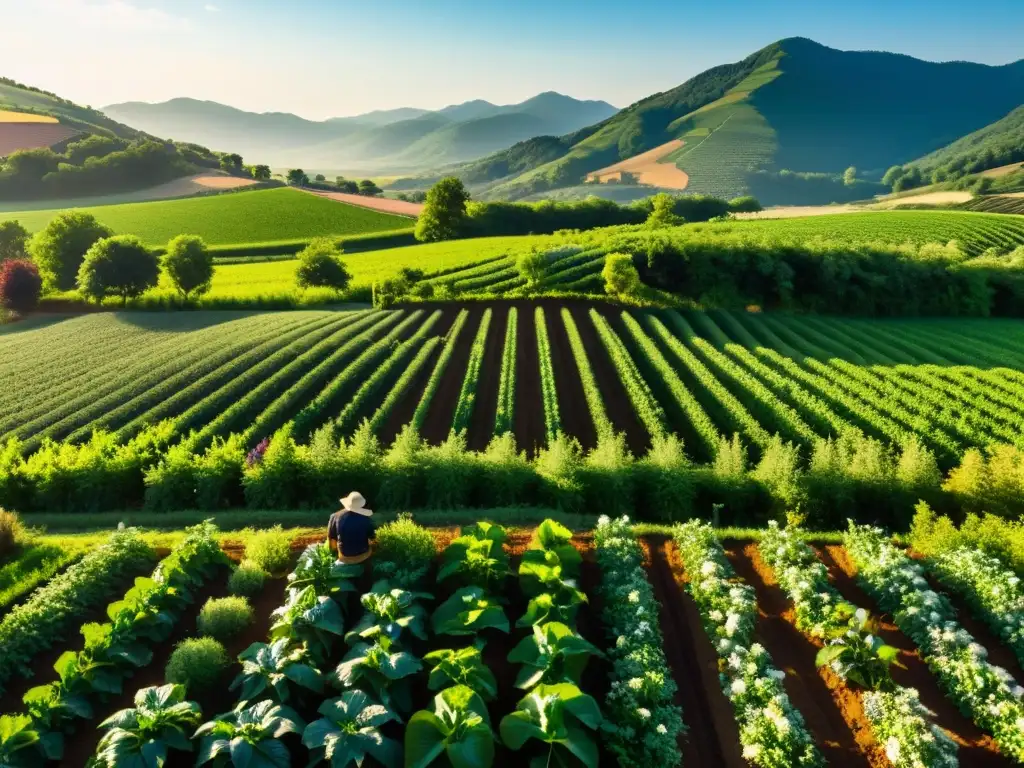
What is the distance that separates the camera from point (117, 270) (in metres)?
44.1

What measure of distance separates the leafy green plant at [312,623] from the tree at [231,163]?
462 ft

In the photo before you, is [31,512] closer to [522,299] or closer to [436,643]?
[436,643]

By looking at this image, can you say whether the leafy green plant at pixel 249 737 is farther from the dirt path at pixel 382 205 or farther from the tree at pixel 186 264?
the dirt path at pixel 382 205

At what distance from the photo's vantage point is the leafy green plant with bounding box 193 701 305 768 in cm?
746

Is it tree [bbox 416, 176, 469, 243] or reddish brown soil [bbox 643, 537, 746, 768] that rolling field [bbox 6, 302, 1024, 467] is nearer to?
reddish brown soil [bbox 643, 537, 746, 768]

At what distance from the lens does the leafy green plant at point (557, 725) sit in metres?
7.75

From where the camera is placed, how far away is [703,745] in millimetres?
8812

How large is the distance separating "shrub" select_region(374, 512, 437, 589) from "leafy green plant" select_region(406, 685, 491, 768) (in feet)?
11.6

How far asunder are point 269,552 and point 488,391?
17.1 metres

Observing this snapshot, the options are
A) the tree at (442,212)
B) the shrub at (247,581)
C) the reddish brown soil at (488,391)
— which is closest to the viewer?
the shrub at (247,581)

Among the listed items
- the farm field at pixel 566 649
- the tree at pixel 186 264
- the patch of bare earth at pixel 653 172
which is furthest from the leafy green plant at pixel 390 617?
the patch of bare earth at pixel 653 172

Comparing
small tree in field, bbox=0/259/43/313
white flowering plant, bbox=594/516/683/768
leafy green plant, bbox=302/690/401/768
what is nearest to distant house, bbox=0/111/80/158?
small tree in field, bbox=0/259/43/313

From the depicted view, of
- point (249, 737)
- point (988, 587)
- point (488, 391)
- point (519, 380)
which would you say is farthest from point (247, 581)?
point (519, 380)

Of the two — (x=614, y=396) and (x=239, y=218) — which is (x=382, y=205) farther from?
(x=614, y=396)
